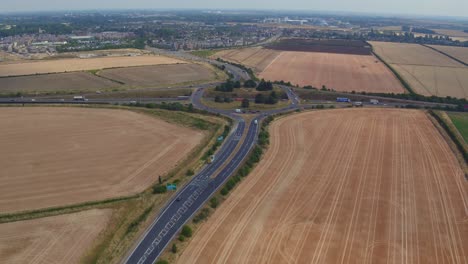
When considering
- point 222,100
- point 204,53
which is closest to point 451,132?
point 222,100

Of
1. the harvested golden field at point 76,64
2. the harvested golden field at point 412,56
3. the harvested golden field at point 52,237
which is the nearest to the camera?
the harvested golden field at point 52,237

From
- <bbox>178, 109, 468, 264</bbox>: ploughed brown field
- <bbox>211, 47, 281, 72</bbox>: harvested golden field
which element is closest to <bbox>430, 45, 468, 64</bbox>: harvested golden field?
<bbox>211, 47, 281, 72</bbox>: harvested golden field

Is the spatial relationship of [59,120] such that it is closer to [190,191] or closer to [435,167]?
[190,191]

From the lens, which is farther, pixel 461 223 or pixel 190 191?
pixel 190 191

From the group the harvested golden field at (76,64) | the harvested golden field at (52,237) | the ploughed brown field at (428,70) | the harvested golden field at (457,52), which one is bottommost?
the harvested golden field at (52,237)

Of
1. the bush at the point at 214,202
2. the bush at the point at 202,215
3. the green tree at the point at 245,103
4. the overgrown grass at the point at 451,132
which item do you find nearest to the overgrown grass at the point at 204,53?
the green tree at the point at 245,103

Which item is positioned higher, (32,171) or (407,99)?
(407,99)

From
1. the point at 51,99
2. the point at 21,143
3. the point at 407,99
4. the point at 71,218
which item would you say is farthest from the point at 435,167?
the point at 51,99

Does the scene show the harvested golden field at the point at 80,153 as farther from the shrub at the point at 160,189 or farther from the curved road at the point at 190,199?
the curved road at the point at 190,199

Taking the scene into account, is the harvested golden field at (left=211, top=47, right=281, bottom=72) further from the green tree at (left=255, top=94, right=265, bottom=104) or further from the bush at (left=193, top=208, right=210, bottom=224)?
the bush at (left=193, top=208, right=210, bottom=224)
